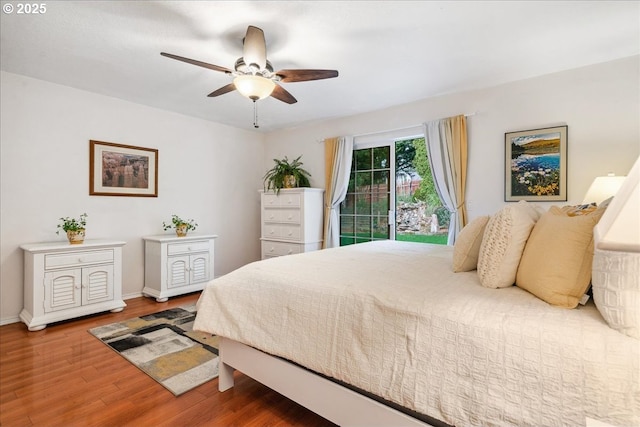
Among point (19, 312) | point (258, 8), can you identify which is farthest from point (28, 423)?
point (258, 8)

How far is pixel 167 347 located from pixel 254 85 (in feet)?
7.09

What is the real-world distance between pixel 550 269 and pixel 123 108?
14.7ft

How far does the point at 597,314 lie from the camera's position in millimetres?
975

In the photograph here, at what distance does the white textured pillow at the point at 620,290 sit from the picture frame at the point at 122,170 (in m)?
4.37

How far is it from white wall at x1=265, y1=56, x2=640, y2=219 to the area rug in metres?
3.00

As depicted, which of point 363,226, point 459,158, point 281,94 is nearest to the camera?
point 281,94

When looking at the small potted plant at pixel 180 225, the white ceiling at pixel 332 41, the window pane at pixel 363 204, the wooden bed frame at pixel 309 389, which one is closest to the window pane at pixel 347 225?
the window pane at pixel 363 204

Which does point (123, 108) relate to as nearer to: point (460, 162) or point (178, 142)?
point (178, 142)

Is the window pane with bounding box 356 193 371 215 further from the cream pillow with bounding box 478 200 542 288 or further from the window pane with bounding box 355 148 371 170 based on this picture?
the cream pillow with bounding box 478 200 542 288

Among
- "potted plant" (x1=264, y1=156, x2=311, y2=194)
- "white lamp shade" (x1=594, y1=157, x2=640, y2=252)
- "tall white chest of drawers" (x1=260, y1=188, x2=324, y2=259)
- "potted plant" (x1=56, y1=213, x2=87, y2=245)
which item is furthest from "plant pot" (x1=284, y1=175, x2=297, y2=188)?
"white lamp shade" (x1=594, y1=157, x2=640, y2=252)

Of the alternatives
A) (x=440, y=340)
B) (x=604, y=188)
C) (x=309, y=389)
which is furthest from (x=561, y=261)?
(x=604, y=188)

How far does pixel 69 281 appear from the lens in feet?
9.77

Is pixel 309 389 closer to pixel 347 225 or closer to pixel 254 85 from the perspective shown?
pixel 254 85

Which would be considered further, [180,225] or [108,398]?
[180,225]
